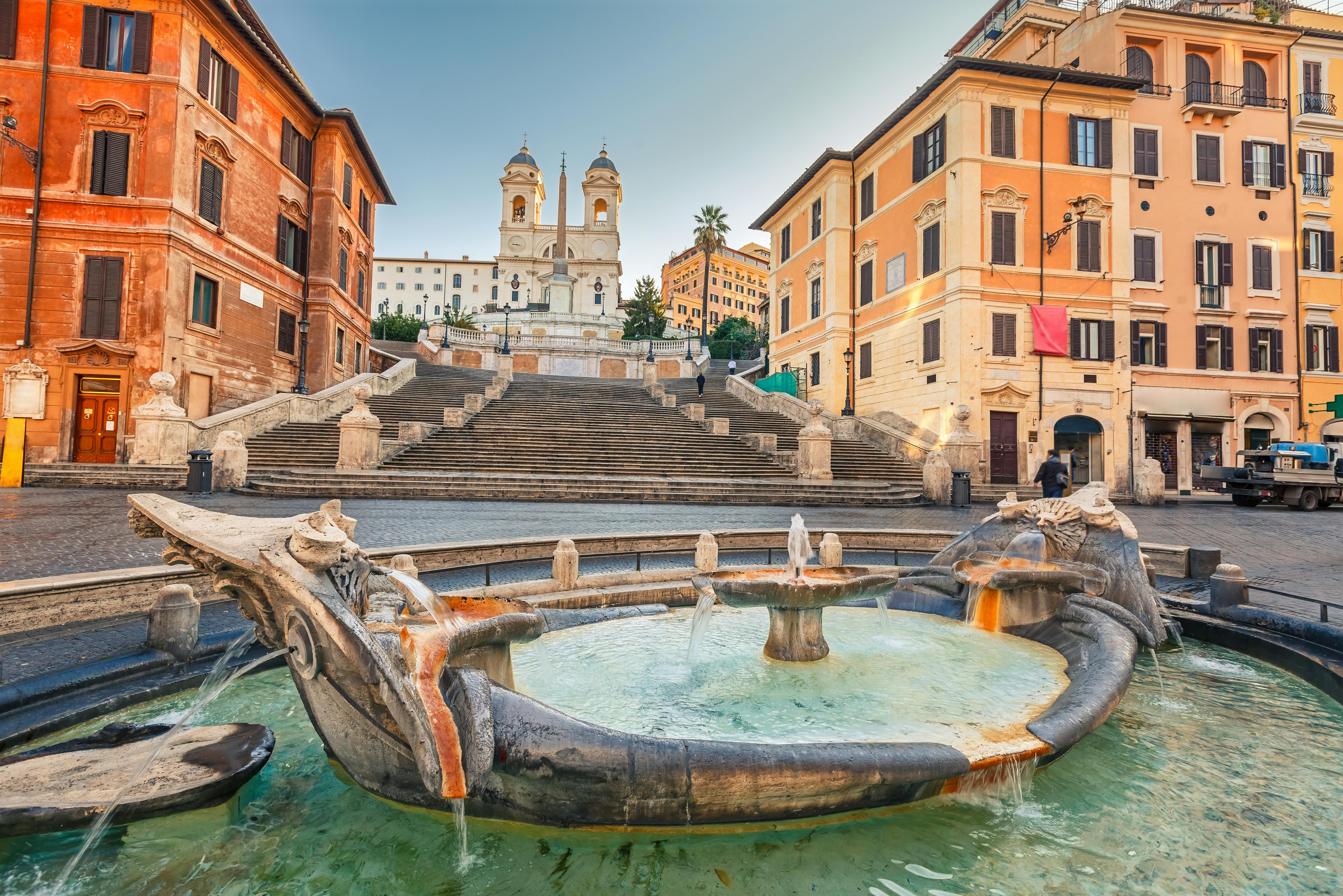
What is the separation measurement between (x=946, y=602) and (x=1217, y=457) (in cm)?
2794

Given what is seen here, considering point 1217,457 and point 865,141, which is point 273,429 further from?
point 1217,457

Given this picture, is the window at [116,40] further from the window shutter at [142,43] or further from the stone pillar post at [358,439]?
the stone pillar post at [358,439]

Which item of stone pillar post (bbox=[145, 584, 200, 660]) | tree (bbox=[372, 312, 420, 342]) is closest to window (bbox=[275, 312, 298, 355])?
stone pillar post (bbox=[145, 584, 200, 660])

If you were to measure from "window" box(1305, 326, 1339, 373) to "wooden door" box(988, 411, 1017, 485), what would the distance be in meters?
14.9

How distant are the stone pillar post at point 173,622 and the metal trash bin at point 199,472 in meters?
11.9

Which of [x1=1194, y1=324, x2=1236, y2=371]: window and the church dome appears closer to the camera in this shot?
[x1=1194, y1=324, x2=1236, y2=371]: window

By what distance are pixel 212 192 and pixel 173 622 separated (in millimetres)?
23006

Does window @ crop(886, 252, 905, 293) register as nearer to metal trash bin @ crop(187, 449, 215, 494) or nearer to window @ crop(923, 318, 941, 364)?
window @ crop(923, 318, 941, 364)

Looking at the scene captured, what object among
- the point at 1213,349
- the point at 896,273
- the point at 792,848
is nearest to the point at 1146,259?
the point at 1213,349

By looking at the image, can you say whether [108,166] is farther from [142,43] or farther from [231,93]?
[231,93]

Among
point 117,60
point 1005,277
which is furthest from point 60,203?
point 1005,277

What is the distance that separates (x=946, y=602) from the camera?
6250mm

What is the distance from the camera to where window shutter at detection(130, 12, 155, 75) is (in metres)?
19.6

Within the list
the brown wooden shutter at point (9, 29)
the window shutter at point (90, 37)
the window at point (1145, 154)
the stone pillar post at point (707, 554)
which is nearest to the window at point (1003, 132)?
the window at point (1145, 154)
